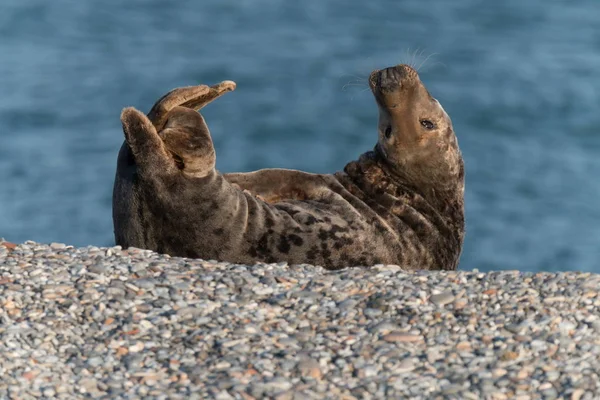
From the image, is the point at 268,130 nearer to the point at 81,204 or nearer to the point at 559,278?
the point at 81,204

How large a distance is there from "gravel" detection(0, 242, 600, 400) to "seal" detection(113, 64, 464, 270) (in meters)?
0.40

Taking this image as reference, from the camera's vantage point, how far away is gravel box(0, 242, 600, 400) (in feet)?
15.1

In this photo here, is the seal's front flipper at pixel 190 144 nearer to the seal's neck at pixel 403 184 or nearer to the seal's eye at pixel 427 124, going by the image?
the seal's neck at pixel 403 184

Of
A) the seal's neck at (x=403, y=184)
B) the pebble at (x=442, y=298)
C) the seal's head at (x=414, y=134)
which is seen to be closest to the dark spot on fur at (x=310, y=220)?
the seal's neck at (x=403, y=184)

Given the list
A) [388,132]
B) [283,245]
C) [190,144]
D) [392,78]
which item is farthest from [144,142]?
[388,132]

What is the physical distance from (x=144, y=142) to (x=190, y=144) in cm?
25

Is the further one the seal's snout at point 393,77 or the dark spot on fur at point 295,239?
the seal's snout at point 393,77

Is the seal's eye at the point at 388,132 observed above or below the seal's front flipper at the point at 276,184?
above

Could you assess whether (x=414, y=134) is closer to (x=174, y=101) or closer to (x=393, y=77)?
(x=393, y=77)

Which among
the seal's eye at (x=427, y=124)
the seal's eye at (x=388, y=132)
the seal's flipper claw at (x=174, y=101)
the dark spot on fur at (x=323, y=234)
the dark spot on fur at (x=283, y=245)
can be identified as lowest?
the dark spot on fur at (x=283, y=245)

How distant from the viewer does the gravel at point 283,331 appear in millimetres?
4594

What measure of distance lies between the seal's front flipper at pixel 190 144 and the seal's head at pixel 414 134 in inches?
54.8

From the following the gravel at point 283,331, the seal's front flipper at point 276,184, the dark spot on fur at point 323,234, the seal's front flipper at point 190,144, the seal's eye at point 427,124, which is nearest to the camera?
the gravel at point 283,331

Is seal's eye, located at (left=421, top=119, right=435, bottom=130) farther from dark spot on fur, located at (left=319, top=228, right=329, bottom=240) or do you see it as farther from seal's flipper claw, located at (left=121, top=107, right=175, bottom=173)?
seal's flipper claw, located at (left=121, top=107, right=175, bottom=173)
